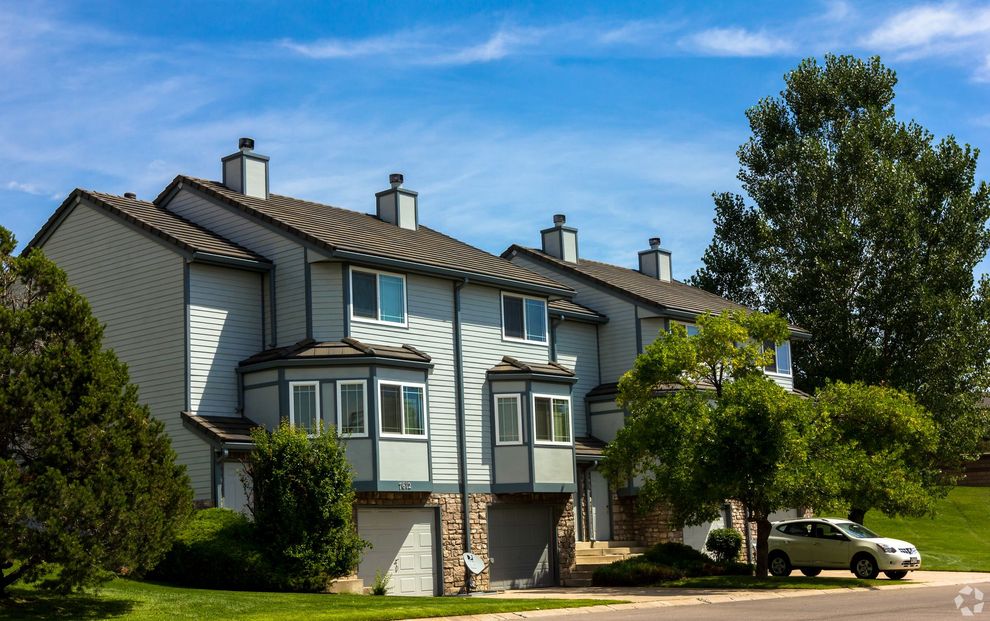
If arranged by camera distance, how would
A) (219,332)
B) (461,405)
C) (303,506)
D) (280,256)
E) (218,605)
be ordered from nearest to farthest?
(218,605) → (303,506) → (219,332) → (280,256) → (461,405)

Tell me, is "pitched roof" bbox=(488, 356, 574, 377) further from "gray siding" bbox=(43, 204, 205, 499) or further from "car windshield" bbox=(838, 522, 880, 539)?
"gray siding" bbox=(43, 204, 205, 499)

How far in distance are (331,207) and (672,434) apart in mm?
12950

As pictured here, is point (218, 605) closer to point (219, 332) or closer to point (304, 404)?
point (304, 404)

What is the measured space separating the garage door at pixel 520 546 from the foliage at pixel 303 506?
722 centimetres

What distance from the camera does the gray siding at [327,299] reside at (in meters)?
27.9

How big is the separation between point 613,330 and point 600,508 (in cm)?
590

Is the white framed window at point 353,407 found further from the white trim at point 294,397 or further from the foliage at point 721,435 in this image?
the foliage at point 721,435

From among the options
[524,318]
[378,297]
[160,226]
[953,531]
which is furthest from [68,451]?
[953,531]

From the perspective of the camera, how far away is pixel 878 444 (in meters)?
34.0

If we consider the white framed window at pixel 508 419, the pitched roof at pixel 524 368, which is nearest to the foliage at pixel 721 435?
the pitched roof at pixel 524 368

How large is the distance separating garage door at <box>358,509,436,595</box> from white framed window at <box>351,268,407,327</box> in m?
4.79

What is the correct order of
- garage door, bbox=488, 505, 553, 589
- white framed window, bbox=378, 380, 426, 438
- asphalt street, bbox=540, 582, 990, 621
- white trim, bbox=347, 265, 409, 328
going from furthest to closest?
garage door, bbox=488, 505, 553, 589 → white trim, bbox=347, 265, 409, 328 → white framed window, bbox=378, 380, 426, 438 → asphalt street, bbox=540, 582, 990, 621

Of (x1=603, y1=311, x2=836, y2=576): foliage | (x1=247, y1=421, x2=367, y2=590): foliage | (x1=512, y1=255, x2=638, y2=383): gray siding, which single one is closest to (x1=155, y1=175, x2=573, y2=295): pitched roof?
(x1=512, y1=255, x2=638, y2=383): gray siding

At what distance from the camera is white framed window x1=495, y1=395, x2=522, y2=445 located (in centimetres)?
3106
